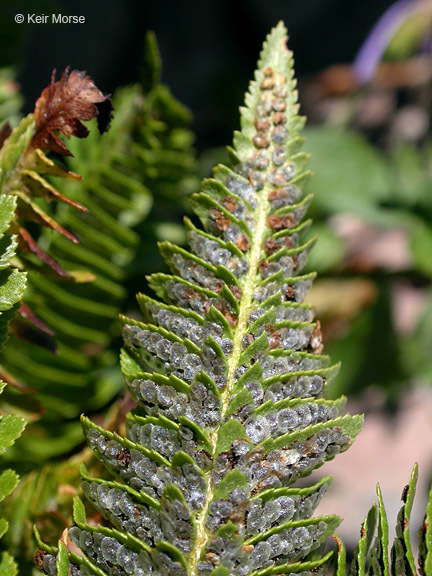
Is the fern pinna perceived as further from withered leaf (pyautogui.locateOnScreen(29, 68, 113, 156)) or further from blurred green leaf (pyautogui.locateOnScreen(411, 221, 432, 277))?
blurred green leaf (pyautogui.locateOnScreen(411, 221, 432, 277))

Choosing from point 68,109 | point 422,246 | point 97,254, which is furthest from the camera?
point 422,246

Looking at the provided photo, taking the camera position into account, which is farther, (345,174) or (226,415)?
(345,174)

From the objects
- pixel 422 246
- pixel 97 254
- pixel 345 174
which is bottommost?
pixel 97 254

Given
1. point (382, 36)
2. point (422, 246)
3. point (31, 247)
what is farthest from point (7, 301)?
point (382, 36)

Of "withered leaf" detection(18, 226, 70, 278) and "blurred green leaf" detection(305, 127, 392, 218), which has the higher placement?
"blurred green leaf" detection(305, 127, 392, 218)

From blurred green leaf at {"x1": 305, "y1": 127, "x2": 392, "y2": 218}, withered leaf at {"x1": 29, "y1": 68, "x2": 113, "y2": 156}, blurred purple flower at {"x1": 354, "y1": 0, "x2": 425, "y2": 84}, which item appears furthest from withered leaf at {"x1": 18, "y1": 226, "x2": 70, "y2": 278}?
blurred purple flower at {"x1": 354, "y1": 0, "x2": 425, "y2": 84}

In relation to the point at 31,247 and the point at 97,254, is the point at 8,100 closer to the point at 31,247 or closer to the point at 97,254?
the point at 97,254

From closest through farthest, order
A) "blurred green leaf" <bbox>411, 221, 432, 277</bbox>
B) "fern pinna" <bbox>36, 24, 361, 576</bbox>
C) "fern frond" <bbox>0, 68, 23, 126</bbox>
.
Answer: "fern pinna" <bbox>36, 24, 361, 576</bbox> < "fern frond" <bbox>0, 68, 23, 126</bbox> < "blurred green leaf" <bbox>411, 221, 432, 277</bbox>
